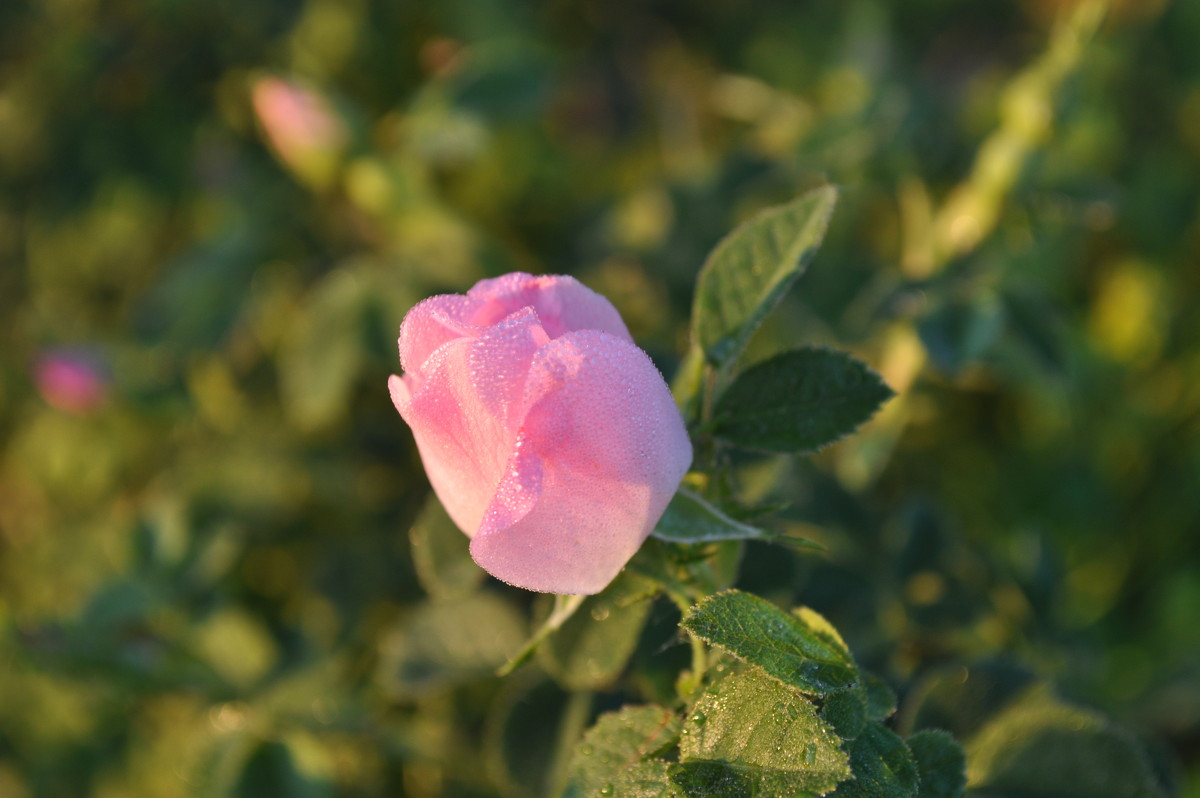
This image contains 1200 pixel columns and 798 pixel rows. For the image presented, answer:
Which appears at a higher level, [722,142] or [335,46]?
[335,46]

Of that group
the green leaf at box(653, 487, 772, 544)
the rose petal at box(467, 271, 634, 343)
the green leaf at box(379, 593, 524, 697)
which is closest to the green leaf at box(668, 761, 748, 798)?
the green leaf at box(653, 487, 772, 544)

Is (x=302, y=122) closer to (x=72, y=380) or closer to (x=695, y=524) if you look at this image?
(x=72, y=380)

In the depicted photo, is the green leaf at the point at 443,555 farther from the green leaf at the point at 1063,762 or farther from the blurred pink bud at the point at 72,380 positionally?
the blurred pink bud at the point at 72,380

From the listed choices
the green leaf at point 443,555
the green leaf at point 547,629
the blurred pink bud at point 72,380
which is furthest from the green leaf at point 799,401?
the blurred pink bud at point 72,380

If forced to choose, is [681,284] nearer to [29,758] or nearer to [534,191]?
[534,191]

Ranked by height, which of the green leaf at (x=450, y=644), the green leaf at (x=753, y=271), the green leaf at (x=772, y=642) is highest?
the green leaf at (x=753, y=271)

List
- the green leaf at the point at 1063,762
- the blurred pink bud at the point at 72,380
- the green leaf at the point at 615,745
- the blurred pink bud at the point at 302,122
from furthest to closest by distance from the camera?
the blurred pink bud at the point at 72,380 → the blurred pink bud at the point at 302,122 → the green leaf at the point at 1063,762 → the green leaf at the point at 615,745

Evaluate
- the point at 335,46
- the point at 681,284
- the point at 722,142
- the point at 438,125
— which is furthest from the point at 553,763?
the point at 722,142

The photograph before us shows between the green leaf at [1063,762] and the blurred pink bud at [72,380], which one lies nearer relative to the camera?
the green leaf at [1063,762]
